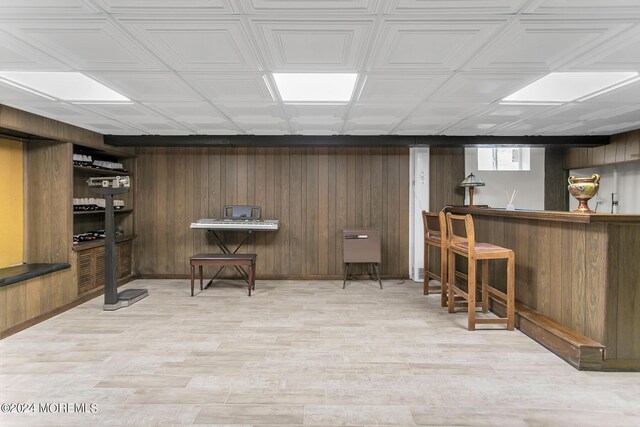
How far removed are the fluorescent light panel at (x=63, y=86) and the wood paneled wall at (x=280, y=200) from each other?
2.52m

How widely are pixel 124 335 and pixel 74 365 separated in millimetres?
629

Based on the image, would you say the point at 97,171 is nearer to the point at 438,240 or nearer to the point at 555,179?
the point at 438,240

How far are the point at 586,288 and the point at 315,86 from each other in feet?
9.73

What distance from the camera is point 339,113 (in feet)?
13.1

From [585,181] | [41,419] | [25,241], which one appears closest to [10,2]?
[41,419]

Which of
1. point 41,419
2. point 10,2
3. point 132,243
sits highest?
point 10,2

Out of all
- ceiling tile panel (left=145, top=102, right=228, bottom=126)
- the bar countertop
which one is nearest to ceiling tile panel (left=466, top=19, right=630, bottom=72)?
the bar countertop

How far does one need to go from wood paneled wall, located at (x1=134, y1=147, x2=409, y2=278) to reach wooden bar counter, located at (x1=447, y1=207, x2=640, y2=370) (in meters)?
2.65

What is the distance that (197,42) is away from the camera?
7.38 ft

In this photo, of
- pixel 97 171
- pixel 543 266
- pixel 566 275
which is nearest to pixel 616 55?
pixel 566 275

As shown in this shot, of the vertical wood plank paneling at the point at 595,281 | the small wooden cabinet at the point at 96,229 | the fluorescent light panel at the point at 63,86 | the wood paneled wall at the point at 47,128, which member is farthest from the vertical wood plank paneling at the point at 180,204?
the vertical wood plank paneling at the point at 595,281

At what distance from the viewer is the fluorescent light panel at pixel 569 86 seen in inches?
113

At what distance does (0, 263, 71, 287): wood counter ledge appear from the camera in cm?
344

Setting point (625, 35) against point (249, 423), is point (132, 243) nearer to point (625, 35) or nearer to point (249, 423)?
point (249, 423)
